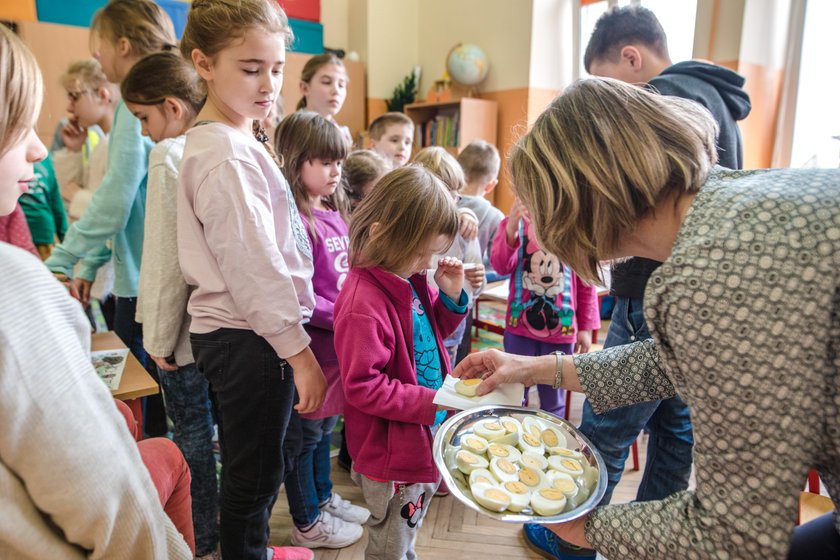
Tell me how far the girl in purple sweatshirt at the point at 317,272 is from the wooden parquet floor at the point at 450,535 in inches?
3.4

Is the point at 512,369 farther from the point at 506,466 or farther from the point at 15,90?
the point at 15,90

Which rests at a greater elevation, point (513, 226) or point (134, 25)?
point (134, 25)

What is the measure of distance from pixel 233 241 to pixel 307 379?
14.9 inches

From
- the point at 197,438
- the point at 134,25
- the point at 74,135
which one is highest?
the point at 134,25

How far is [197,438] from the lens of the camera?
1.76 m

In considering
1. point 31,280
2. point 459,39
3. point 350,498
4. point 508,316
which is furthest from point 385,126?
point 459,39

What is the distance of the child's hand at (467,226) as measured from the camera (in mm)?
2234

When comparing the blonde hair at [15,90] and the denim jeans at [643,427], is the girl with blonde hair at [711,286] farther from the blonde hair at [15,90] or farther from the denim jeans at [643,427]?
the blonde hair at [15,90]

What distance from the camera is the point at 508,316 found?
247 cm

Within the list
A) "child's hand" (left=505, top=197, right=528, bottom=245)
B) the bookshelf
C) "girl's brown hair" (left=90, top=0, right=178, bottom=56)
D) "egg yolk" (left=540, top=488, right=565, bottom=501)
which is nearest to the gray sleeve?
"egg yolk" (left=540, top=488, right=565, bottom=501)

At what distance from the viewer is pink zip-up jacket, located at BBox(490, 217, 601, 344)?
2.32m

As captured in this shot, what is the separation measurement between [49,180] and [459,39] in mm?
4288

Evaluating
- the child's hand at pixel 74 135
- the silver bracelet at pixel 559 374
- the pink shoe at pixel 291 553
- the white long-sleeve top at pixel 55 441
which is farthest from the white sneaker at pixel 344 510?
the child's hand at pixel 74 135

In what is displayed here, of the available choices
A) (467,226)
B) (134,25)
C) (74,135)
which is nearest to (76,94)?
(74,135)
